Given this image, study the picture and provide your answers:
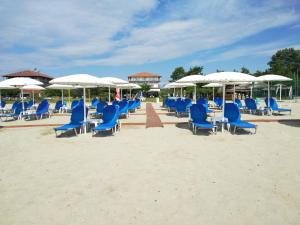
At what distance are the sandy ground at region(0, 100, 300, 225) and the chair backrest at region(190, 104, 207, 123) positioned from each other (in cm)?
186

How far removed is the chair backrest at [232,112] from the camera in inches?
349

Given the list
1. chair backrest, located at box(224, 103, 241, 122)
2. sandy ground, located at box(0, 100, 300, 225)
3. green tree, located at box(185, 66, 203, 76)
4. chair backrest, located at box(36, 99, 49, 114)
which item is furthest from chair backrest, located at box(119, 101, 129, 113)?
green tree, located at box(185, 66, 203, 76)

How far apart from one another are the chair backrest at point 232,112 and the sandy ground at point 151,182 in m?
1.72

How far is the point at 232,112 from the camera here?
909 centimetres

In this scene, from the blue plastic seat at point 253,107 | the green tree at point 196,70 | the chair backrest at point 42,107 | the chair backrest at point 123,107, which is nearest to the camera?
the chair backrest at point 123,107

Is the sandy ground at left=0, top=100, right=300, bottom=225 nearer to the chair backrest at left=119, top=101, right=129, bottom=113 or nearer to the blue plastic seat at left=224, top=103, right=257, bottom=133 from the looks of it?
the blue plastic seat at left=224, top=103, right=257, bottom=133

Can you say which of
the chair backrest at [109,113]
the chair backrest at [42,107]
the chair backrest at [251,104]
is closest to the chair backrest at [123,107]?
the chair backrest at [109,113]

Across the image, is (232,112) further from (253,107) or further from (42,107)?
(42,107)

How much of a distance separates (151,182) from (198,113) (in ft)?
17.6

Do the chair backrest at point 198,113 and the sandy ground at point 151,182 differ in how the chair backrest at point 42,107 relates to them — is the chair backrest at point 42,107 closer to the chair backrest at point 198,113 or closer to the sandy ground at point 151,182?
the sandy ground at point 151,182

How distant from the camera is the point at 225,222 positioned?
2.90 meters

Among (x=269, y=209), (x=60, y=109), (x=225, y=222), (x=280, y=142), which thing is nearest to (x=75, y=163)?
(x=225, y=222)

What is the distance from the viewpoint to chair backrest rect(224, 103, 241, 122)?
8.88 metres

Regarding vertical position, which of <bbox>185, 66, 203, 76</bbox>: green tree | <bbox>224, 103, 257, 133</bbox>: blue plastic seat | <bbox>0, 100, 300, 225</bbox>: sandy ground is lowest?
<bbox>0, 100, 300, 225</bbox>: sandy ground
